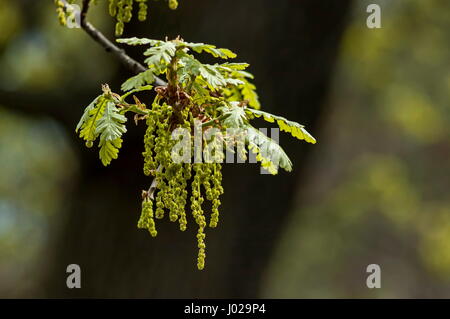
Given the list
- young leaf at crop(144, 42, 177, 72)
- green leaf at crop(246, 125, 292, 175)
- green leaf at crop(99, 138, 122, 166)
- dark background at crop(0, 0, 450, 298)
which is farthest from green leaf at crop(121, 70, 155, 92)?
dark background at crop(0, 0, 450, 298)

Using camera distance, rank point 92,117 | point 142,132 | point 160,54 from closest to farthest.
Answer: point 160,54 < point 92,117 < point 142,132

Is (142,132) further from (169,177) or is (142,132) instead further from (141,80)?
(169,177)

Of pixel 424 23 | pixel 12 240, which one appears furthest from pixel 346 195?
pixel 12 240

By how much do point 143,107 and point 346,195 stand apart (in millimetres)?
9957

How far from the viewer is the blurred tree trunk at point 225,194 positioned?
11.9ft

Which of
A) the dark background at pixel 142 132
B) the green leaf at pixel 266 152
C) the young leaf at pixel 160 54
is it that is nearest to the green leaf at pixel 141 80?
the young leaf at pixel 160 54

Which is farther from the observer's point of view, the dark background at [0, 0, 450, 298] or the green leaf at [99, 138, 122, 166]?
the dark background at [0, 0, 450, 298]

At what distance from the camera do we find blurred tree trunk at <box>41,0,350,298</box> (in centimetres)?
363

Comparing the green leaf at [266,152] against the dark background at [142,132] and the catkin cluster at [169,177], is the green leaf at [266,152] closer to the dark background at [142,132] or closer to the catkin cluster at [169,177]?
the catkin cluster at [169,177]

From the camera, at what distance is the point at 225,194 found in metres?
3.77

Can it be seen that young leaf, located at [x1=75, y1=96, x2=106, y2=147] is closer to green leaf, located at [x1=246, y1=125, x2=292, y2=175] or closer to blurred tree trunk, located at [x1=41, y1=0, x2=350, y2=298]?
green leaf, located at [x1=246, y1=125, x2=292, y2=175]

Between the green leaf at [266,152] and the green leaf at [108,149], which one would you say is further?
the green leaf at [108,149]

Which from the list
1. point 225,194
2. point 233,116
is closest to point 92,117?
point 233,116

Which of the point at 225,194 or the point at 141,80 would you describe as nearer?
the point at 141,80
